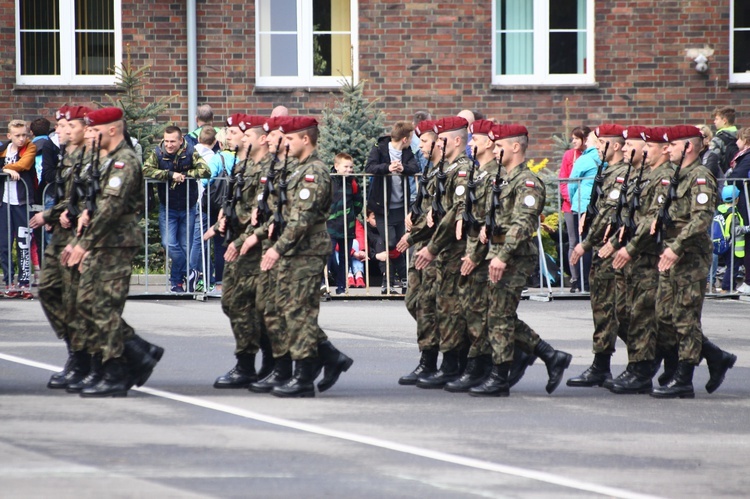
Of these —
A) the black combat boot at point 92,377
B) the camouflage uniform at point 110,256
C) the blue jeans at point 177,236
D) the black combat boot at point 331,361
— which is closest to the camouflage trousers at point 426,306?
the black combat boot at point 331,361

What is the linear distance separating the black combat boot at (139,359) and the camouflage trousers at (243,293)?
60 cm

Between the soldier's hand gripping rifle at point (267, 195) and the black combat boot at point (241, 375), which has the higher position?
the soldier's hand gripping rifle at point (267, 195)

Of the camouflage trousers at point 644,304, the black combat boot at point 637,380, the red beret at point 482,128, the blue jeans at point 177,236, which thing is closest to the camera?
the camouflage trousers at point 644,304

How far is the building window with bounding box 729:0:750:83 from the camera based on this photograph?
2058cm

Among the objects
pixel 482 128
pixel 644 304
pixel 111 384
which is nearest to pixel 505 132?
pixel 482 128

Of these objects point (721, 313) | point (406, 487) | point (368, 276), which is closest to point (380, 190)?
point (368, 276)

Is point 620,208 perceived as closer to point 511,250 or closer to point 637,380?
point 511,250

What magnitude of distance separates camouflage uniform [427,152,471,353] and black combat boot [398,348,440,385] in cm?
18

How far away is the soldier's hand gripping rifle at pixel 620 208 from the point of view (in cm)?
966

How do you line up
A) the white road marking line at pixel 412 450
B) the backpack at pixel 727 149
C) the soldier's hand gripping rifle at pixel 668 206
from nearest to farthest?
the white road marking line at pixel 412 450 → the soldier's hand gripping rifle at pixel 668 206 → the backpack at pixel 727 149

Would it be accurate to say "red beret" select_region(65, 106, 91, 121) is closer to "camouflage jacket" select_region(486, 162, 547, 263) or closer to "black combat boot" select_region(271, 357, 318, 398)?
"black combat boot" select_region(271, 357, 318, 398)

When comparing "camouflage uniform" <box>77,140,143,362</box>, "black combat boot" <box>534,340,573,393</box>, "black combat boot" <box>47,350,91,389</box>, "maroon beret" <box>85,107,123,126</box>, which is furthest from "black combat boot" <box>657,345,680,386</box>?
"maroon beret" <box>85,107,123,126</box>

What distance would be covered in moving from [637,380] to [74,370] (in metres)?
3.93

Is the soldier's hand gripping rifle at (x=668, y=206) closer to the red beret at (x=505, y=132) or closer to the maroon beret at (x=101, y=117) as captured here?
the red beret at (x=505, y=132)
